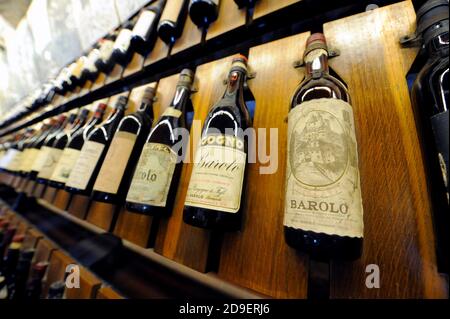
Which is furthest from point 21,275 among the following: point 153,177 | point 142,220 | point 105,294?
point 153,177

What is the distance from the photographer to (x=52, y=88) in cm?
171

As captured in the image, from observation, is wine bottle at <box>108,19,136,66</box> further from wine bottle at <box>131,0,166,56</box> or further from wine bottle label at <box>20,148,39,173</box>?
wine bottle label at <box>20,148,39,173</box>

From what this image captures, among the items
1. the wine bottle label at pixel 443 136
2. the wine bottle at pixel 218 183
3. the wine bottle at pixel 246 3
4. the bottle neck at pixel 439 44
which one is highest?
the wine bottle at pixel 246 3

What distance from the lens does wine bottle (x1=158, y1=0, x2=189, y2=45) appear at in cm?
71

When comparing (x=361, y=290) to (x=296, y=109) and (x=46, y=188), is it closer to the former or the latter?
(x=296, y=109)

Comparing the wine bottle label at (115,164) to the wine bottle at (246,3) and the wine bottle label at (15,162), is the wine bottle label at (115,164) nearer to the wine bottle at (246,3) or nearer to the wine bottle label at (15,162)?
the wine bottle at (246,3)

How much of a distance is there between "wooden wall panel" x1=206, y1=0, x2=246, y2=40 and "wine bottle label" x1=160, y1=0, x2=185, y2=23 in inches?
6.8

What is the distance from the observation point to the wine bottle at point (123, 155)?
54 cm

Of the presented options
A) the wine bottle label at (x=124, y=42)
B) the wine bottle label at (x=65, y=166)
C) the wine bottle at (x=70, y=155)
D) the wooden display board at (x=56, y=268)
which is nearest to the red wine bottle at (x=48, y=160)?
the wine bottle at (x=70, y=155)

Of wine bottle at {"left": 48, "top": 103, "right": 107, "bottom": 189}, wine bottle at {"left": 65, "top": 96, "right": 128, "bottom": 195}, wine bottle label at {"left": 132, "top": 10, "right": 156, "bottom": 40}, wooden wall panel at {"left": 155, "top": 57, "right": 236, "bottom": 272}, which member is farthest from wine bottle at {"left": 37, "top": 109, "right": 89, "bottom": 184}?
wooden wall panel at {"left": 155, "top": 57, "right": 236, "bottom": 272}

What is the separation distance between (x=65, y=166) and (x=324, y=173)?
912 mm

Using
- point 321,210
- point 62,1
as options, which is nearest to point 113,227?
point 321,210

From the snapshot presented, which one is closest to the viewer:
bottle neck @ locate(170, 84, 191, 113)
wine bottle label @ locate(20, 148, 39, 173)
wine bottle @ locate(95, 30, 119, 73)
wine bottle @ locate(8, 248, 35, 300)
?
bottle neck @ locate(170, 84, 191, 113)

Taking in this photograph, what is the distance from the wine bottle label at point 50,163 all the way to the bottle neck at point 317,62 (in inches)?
47.0
